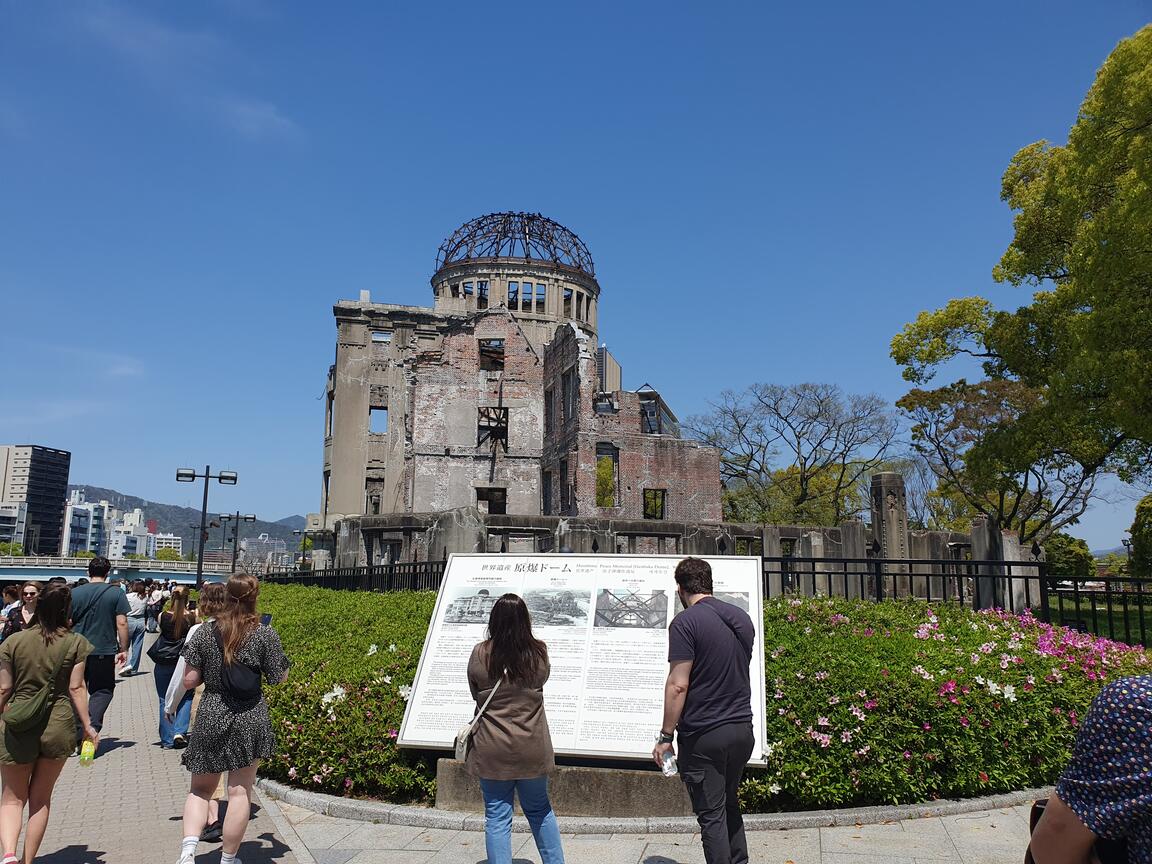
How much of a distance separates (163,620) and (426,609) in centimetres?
304

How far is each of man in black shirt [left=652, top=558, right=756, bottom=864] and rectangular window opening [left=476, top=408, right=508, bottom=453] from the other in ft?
114

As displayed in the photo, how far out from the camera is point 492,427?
39781 mm

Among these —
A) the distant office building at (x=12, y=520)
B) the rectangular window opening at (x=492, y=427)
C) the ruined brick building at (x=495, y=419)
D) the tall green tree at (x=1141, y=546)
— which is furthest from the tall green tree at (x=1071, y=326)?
the distant office building at (x=12, y=520)

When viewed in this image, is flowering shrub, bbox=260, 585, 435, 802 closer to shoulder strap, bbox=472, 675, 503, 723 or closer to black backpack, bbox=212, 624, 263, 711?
black backpack, bbox=212, 624, 263, 711

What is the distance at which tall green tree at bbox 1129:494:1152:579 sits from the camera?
27.1m

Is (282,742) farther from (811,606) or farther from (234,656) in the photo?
(811,606)

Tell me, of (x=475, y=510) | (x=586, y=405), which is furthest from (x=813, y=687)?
(x=586, y=405)

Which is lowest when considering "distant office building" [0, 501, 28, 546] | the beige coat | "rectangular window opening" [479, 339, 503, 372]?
the beige coat

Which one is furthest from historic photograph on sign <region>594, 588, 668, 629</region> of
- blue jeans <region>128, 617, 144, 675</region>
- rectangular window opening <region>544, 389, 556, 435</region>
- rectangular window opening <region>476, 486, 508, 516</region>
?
rectangular window opening <region>476, 486, 508, 516</region>

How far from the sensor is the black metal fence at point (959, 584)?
982 cm

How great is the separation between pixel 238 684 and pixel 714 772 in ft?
9.99

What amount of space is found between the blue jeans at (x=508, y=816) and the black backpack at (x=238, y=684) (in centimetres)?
171

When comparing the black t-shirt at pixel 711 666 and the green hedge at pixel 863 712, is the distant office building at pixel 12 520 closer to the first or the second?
the green hedge at pixel 863 712

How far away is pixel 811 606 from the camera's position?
9.55m
